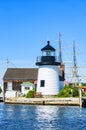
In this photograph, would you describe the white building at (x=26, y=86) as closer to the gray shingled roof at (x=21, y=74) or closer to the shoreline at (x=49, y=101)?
the gray shingled roof at (x=21, y=74)

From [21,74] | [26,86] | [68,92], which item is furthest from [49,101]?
[21,74]

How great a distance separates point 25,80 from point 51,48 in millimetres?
25196

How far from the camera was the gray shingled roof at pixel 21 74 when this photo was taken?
332ft

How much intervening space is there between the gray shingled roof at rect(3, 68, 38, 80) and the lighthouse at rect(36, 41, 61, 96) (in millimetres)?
23409

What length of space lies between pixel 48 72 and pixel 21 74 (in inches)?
1023

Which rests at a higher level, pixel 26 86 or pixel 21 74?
pixel 21 74

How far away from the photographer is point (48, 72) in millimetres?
76625

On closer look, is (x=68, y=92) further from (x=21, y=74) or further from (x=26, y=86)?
(x=21, y=74)

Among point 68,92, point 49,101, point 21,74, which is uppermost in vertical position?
point 21,74

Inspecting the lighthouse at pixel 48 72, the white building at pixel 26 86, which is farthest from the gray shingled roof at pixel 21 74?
the lighthouse at pixel 48 72

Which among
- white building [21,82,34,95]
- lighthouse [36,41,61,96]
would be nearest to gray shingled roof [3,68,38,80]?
white building [21,82,34,95]

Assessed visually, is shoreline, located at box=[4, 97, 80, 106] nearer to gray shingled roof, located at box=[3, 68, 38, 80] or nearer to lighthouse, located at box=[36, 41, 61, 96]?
lighthouse, located at box=[36, 41, 61, 96]

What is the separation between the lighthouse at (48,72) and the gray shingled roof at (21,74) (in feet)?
76.8

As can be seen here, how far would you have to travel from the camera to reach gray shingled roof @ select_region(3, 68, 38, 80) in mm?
101125
